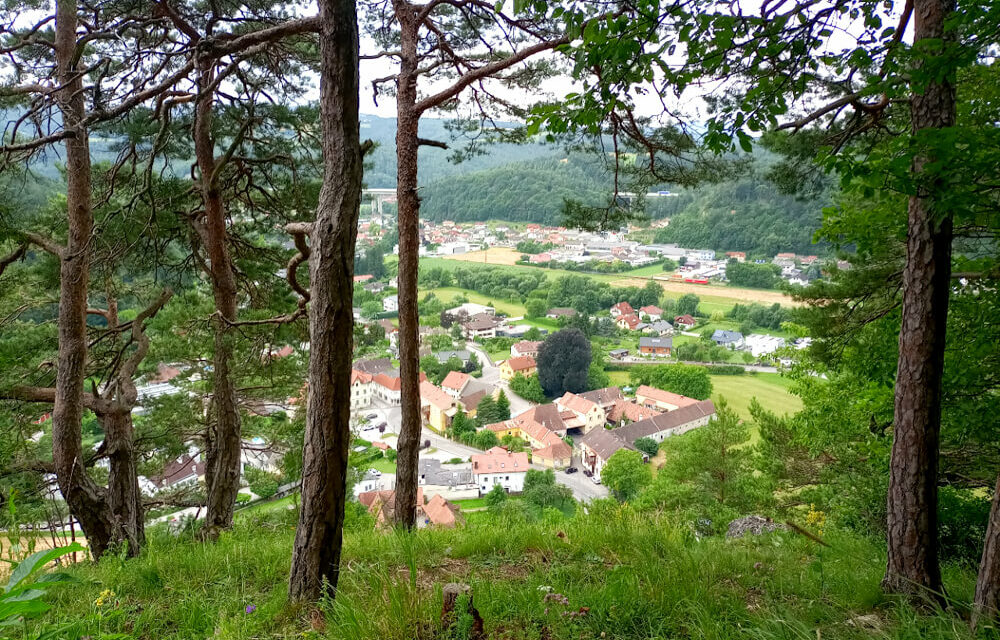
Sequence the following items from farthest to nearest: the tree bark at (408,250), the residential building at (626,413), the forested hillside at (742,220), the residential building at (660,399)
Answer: the forested hillside at (742,220) → the residential building at (660,399) → the residential building at (626,413) → the tree bark at (408,250)

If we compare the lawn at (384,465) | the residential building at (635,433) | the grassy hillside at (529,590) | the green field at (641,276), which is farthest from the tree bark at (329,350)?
the green field at (641,276)

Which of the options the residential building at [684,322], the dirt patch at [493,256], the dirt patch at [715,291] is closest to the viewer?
the residential building at [684,322]

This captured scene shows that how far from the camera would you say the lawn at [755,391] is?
3055cm

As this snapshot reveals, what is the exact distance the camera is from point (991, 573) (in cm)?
228

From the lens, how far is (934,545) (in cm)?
269

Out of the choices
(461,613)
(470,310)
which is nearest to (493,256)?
(470,310)

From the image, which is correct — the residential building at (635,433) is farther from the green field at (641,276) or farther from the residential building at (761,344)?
the green field at (641,276)

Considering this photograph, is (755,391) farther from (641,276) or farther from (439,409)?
(641,276)

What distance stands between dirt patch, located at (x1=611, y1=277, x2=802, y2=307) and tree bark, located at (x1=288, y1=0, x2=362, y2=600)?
49154 millimetres

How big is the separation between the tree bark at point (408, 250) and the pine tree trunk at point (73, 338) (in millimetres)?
2597

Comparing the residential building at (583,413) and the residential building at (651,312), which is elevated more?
the residential building at (651,312)

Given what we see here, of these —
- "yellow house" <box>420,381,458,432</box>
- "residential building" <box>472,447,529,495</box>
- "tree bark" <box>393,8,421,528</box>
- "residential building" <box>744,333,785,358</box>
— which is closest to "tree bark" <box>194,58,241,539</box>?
"tree bark" <box>393,8,421,528</box>

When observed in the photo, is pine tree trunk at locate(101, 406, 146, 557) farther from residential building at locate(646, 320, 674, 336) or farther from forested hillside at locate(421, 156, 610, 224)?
residential building at locate(646, 320, 674, 336)

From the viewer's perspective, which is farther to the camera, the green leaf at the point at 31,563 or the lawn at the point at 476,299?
the lawn at the point at 476,299
